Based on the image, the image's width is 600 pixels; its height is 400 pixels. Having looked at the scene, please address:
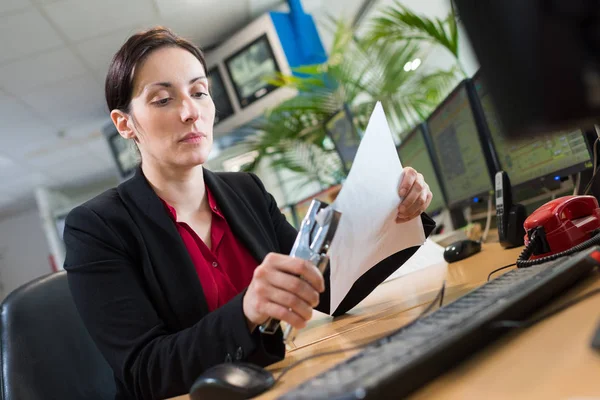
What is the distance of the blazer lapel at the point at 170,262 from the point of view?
98 centimetres

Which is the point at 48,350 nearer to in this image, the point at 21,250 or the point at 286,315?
the point at 286,315

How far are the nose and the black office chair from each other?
0.49 metres

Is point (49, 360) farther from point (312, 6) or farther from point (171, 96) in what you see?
point (312, 6)

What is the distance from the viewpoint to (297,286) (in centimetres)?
60

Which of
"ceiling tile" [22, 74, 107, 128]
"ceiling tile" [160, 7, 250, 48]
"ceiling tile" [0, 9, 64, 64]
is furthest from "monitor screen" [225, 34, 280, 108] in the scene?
"ceiling tile" [0, 9, 64, 64]

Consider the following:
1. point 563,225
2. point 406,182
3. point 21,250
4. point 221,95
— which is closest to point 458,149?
point 563,225

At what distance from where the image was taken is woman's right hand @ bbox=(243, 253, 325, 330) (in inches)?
23.3

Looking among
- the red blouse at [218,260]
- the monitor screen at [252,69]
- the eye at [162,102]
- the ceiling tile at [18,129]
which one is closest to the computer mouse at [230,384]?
the red blouse at [218,260]

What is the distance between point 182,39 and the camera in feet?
4.07

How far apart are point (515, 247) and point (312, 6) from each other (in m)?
4.00

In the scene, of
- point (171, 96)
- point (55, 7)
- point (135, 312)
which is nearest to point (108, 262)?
point (135, 312)

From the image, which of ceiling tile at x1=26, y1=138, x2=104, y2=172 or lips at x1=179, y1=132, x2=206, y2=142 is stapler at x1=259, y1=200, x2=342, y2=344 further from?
ceiling tile at x1=26, y1=138, x2=104, y2=172

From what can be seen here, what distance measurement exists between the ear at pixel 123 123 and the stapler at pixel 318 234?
75cm

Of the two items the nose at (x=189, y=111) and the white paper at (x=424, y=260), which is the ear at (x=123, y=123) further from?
the white paper at (x=424, y=260)
